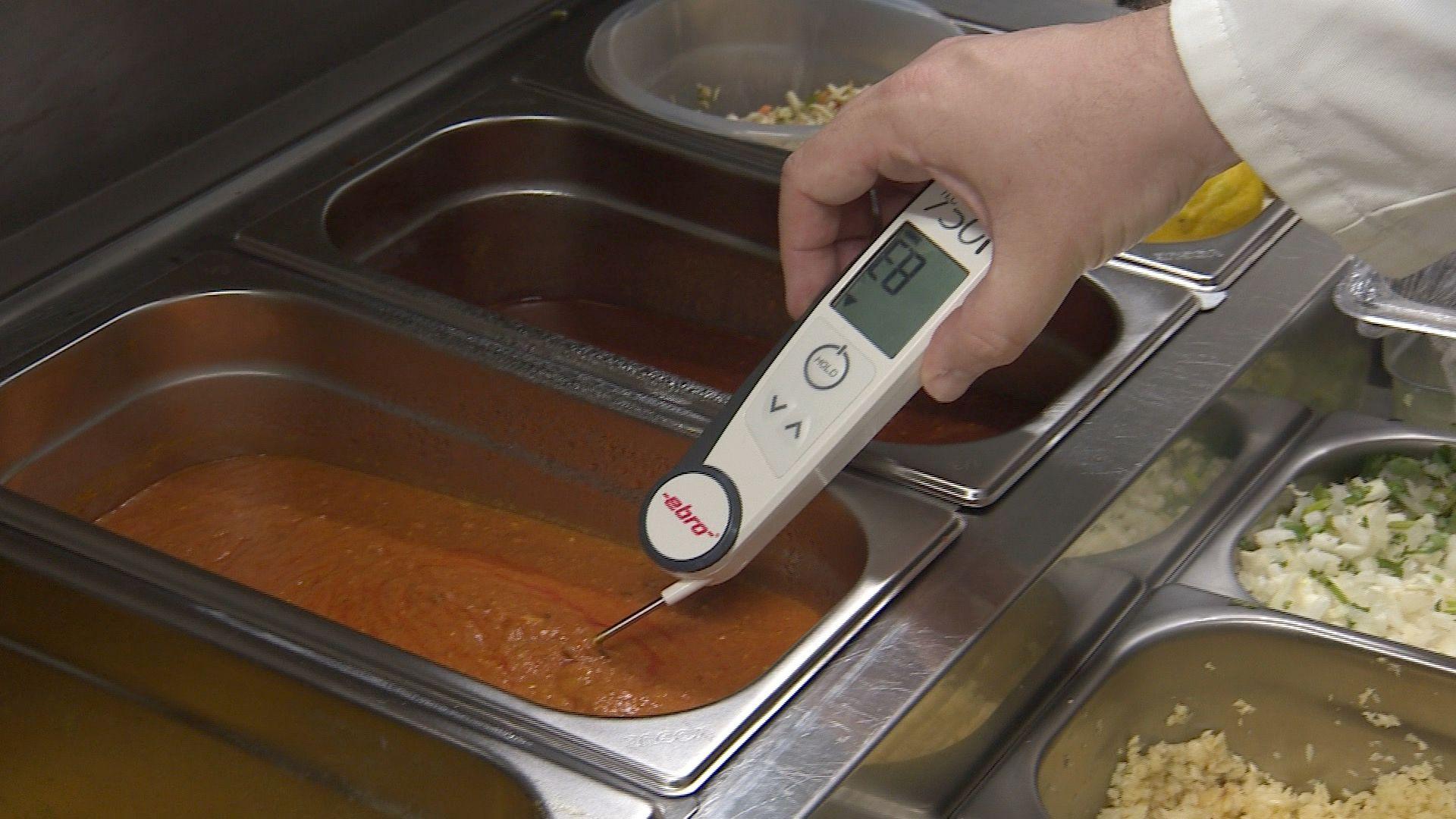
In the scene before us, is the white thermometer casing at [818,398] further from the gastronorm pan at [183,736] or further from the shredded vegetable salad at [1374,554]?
the shredded vegetable salad at [1374,554]

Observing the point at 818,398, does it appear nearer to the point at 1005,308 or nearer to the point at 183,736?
the point at 1005,308

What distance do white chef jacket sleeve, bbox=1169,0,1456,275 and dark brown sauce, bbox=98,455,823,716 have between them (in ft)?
1.75

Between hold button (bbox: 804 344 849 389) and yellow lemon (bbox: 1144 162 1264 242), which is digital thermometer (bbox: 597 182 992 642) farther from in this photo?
yellow lemon (bbox: 1144 162 1264 242)

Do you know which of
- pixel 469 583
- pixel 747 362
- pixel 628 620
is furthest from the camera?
pixel 747 362

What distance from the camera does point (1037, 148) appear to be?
2.94 ft

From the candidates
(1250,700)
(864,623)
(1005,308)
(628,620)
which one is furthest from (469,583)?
(1250,700)

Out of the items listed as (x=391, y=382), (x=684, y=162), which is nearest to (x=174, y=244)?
(x=391, y=382)

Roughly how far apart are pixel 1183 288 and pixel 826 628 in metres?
0.58

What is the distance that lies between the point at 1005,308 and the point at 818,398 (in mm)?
153

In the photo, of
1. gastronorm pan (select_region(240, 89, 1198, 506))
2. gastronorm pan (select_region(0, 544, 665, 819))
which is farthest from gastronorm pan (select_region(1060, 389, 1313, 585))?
gastronorm pan (select_region(0, 544, 665, 819))

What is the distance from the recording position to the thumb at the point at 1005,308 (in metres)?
0.93

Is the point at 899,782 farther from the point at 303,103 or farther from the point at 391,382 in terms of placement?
the point at 303,103

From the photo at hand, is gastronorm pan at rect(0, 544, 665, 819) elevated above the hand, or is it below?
below

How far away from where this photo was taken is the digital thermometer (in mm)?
989
